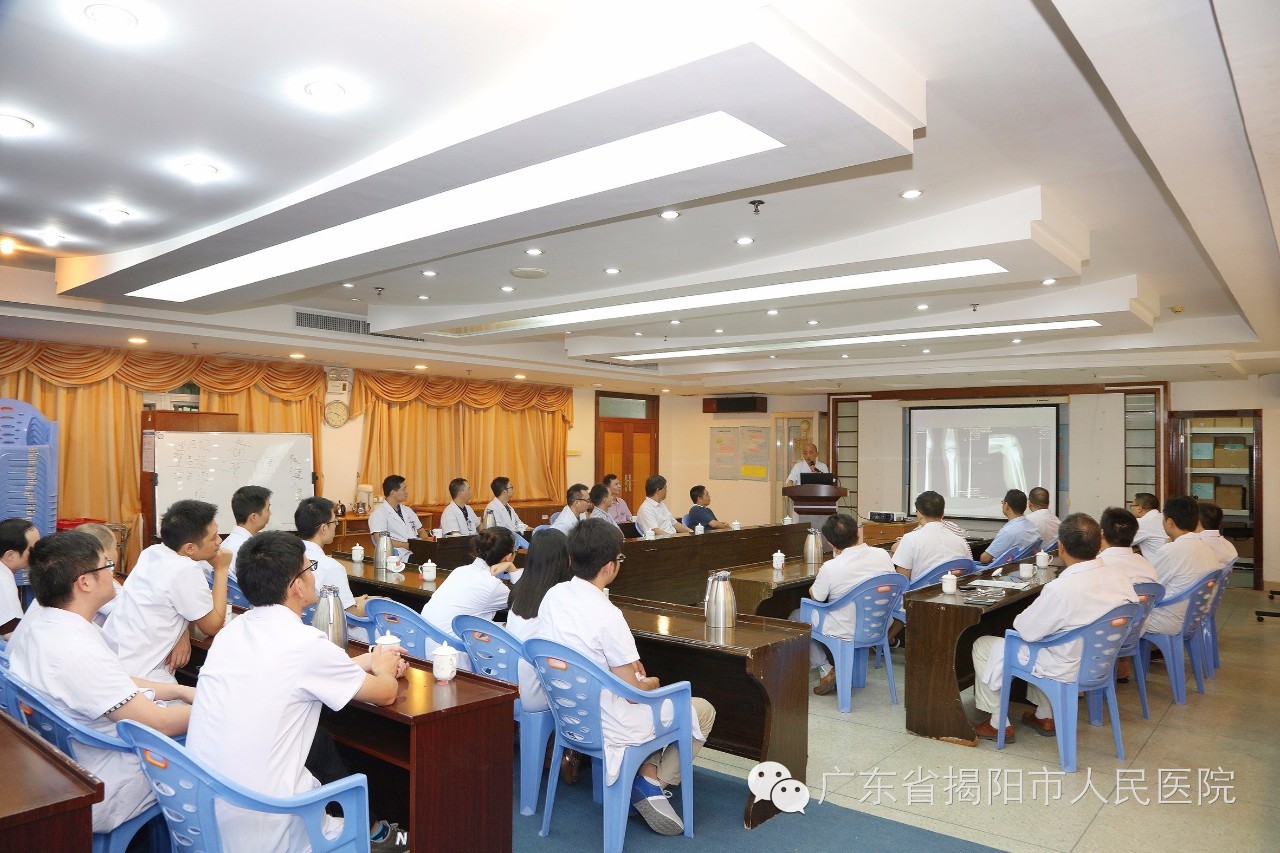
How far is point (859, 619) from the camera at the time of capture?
A: 4.81m

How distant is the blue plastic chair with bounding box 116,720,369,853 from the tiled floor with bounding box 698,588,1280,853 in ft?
6.98

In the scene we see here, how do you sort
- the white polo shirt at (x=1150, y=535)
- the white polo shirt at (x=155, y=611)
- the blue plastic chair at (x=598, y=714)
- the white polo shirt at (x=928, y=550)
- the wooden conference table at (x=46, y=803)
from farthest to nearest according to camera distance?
1. the white polo shirt at (x=1150, y=535)
2. the white polo shirt at (x=928, y=550)
3. the white polo shirt at (x=155, y=611)
4. the blue plastic chair at (x=598, y=714)
5. the wooden conference table at (x=46, y=803)

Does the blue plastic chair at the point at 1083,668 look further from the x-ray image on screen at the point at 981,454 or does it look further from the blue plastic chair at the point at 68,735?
the x-ray image on screen at the point at 981,454

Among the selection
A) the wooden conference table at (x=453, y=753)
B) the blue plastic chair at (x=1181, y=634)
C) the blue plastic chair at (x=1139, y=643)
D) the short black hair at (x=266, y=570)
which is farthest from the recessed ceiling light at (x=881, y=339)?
the short black hair at (x=266, y=570)

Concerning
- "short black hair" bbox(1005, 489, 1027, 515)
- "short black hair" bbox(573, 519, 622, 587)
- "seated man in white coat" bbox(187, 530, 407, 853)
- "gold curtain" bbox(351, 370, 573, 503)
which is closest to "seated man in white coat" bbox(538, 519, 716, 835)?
"short black hair" bbox(573, 519, 622, 587)

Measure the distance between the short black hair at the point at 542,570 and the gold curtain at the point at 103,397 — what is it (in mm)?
6068

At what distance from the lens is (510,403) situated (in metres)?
11.4

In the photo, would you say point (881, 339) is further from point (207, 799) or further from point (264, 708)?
point (207, 799)

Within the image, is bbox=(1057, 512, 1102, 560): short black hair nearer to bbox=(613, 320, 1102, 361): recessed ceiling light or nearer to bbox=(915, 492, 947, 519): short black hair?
bbox=(915, 492, 947, 519): short black hair

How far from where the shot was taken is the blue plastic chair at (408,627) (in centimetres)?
360

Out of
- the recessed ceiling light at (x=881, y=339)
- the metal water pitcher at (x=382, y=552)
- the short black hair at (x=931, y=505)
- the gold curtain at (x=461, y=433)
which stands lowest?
the metal water pitcher at (x=382, y=552)

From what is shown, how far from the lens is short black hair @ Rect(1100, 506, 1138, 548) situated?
182 inches

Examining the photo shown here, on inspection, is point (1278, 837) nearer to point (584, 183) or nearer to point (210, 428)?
point (584, 183)
